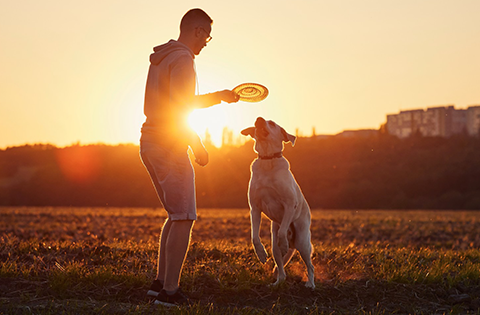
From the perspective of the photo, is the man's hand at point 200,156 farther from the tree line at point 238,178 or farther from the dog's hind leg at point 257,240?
the tree line at point 238,178

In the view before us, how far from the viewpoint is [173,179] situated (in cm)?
443

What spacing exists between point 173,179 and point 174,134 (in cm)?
42

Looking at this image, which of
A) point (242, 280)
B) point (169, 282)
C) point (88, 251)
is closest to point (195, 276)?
point (242, 280)

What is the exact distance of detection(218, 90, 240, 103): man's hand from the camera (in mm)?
4641

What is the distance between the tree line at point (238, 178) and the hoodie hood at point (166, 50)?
150 feet

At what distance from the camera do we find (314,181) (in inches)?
2203

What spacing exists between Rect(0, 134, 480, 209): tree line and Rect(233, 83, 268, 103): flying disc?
44.9m

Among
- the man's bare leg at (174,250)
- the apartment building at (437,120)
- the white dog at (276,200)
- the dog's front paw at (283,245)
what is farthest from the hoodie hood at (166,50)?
the apartment building at (437,120)

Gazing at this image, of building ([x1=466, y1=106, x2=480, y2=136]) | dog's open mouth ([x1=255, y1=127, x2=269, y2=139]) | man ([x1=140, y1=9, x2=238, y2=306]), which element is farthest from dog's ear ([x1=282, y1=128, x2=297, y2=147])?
building ([x1=466, y1=106, x2=480, y2=136])

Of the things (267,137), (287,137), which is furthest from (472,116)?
(267,137)

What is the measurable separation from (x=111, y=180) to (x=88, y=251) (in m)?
46.6

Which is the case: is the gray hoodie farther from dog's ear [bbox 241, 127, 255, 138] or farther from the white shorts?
dog's ear [bbox 241, 127, 255, 138]

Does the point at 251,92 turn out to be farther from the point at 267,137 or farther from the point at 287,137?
the point at 287,137

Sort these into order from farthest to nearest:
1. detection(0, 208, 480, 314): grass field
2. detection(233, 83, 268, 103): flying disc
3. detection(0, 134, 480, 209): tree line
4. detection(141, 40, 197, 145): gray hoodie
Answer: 1. detection(0, 134, 480, 209): tree line
2. detection(233, 83, 268, 103): flying disc
3. detection(0, 208, 480, 314): grass field
4. detection(141, 40, 197, 145): gray hoodie
